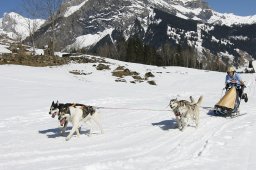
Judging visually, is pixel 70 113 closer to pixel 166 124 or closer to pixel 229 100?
pixel 166 124

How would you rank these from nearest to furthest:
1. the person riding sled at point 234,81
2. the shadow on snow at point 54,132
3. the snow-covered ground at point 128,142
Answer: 1. the snow-covered ground at point 128,142
2. the shadow on snow at point 54,132
3. the person riding sled at point 234,81

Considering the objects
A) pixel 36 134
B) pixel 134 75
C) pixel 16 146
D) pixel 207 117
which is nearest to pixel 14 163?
pixel 16 146

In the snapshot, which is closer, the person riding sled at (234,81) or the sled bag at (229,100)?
the sled bag at (229,100)

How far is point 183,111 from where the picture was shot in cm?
1302

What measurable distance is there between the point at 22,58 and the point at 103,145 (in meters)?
33.4

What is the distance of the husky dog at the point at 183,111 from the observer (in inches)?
507

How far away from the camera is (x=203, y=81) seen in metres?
43.4

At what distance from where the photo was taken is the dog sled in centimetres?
1574

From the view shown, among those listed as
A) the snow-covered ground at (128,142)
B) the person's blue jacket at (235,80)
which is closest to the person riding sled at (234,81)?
the person's blue jacket at (235,80)

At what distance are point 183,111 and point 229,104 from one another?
336 centimetres

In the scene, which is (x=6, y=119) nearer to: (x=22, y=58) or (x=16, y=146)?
(x=16, y=146)

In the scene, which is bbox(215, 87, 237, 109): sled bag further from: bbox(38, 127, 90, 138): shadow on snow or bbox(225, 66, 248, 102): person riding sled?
bbox(38, 127, 90, 138): shadow on snow

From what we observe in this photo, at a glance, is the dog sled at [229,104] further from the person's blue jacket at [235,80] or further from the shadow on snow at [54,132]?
the shadow on snow at [54,132]

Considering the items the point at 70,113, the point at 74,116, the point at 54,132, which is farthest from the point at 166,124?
the point at 70,113
